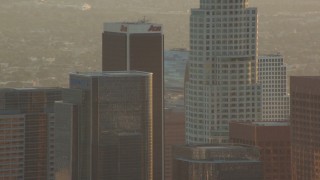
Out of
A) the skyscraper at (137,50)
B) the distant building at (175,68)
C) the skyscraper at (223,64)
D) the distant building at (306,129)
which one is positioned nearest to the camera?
the distant building at (306,129)

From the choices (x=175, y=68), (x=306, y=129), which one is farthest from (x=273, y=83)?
(x=306, y=129)

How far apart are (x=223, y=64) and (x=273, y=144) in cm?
1460

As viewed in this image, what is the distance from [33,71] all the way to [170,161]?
2167cm

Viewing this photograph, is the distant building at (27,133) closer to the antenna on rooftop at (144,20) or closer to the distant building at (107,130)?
the distant building at (107,130)

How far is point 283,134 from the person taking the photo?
84.4 m

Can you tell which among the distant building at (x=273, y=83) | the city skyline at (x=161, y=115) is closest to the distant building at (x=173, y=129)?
the city skyline at (x=161, y=115)

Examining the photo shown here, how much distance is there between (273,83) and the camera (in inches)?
4530

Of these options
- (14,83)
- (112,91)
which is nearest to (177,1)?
(14,83)

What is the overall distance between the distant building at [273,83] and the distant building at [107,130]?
789 inches

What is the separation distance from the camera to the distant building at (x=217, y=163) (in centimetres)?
7800

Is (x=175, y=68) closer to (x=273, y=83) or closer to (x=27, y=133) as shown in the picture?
(x=273, y=83)

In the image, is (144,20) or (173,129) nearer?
(173,129)

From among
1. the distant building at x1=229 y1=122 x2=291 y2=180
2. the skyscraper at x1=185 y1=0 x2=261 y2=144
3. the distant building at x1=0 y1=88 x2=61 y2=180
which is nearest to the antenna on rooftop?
the skyscraper at x1=185 y1=0 x2=261 y2=144

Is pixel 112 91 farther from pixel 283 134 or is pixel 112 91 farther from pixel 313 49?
pixel 313 49
